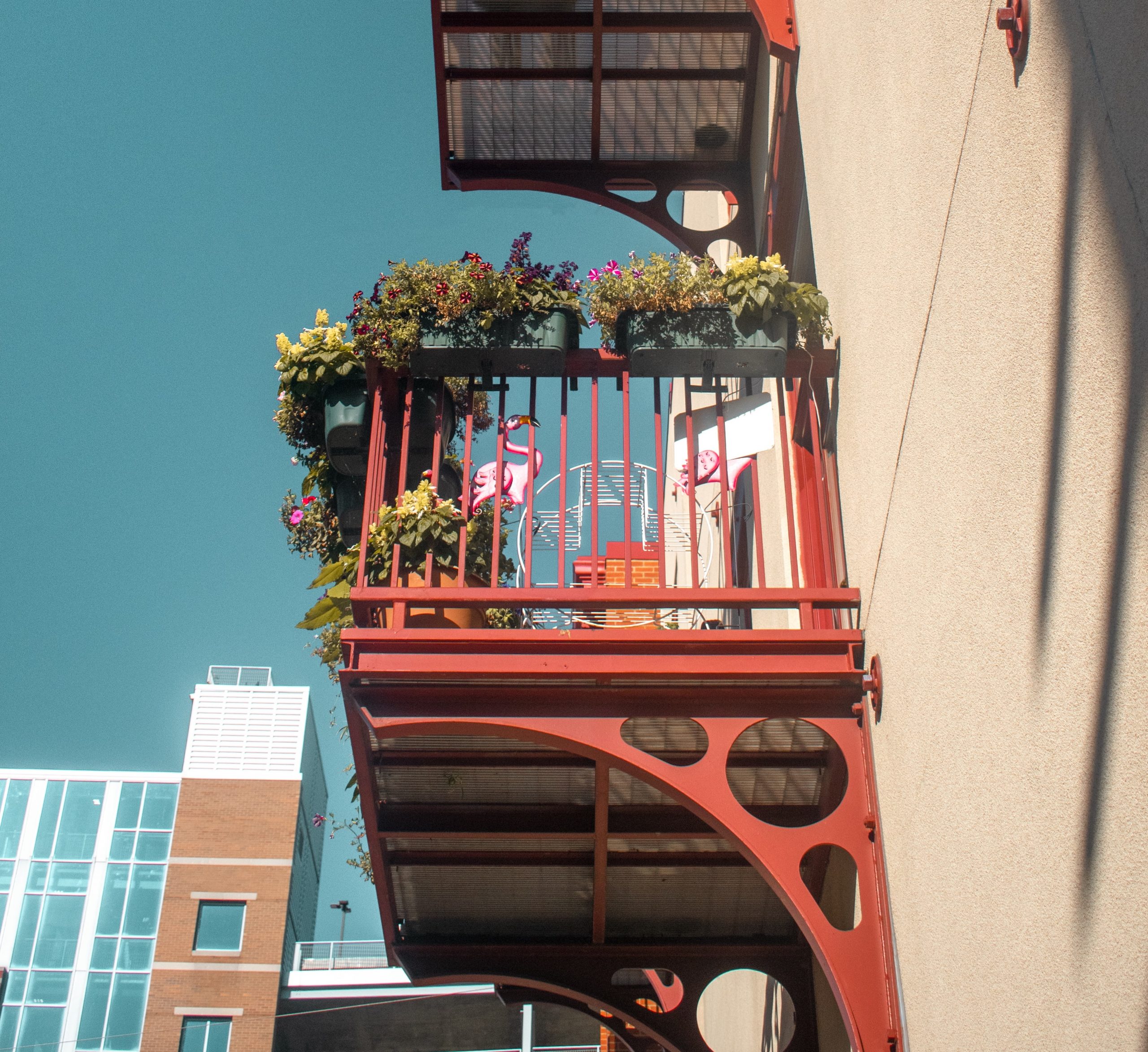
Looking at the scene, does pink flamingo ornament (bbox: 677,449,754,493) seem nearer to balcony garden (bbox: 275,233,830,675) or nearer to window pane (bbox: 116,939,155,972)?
balcony garden (bbox: 275,233,830,675)

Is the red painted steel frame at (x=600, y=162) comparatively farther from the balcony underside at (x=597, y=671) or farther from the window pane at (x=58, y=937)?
the window pane at (x=58, y=937)

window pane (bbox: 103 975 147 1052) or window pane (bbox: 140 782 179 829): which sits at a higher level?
window pane (bbox: 140 782 179 829)

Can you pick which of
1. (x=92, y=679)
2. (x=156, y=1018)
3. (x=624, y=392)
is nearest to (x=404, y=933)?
(x=624, y=392)

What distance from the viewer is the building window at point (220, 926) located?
3078 centimetres

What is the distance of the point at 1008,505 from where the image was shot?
2.75 meters

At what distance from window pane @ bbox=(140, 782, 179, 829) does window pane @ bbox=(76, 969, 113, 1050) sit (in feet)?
13.0

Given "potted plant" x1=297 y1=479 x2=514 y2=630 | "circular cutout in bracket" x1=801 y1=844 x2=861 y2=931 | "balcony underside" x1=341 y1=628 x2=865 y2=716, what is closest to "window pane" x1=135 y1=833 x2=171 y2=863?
"circular cutout in bracket" x1=801 y1=844 x2=861 y2=931

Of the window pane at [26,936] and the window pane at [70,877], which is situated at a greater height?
the window pane at [70,877]

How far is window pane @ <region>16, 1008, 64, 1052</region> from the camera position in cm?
3234

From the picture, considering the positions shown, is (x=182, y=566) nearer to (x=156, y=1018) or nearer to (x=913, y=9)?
(x=156, y=1018)

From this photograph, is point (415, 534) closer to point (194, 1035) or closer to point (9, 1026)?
point (194, 1035)

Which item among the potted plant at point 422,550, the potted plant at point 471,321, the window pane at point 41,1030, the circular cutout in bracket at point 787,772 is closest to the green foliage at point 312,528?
the potted plant at point 422,550

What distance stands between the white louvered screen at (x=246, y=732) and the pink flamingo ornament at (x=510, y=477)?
94.7ft

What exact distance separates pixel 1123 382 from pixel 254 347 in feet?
369
